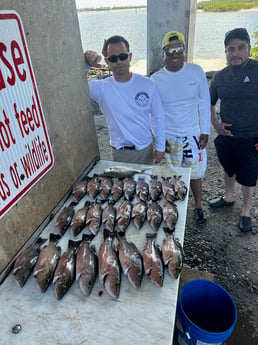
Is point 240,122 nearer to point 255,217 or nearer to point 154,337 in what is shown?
point 255,217

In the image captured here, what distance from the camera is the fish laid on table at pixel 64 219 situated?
2.03m

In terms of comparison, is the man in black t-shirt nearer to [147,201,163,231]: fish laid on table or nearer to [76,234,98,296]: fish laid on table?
[147,201,163,231]: fish laid on table

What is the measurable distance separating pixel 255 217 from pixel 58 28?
3.59 metres

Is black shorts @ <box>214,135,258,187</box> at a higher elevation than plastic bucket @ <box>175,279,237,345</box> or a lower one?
higher

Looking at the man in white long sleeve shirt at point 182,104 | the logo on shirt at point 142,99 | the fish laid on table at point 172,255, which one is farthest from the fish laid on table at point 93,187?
the man in white long sleeve shirt at point 182,104

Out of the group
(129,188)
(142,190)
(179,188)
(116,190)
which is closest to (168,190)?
(179,188)

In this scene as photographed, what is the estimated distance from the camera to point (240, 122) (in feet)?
11.1

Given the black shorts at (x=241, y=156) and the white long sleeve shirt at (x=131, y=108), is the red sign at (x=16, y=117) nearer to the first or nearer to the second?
the white long sleeve shirt at (x=131, y=108)

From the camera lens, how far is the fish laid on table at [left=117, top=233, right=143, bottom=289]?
1624 millimetres

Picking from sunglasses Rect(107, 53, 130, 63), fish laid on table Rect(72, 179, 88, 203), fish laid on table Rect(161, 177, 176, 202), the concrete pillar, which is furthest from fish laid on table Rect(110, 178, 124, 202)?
the concrete pillar

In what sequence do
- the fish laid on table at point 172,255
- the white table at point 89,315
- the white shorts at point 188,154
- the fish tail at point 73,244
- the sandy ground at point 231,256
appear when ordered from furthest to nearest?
the white shorts at point 188,154
the sandy ground at point 231,256
the fish tail at point 73,244
the fish laid on table at point 172,255
the white table at point 89,315

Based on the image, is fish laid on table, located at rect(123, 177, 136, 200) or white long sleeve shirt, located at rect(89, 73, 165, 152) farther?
white long sleeve shirt, located at rect(89, 73, 165, 152)

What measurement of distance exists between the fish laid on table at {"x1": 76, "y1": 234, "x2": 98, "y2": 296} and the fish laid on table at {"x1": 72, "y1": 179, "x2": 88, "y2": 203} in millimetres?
604

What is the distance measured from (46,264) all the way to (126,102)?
77.2 inches
